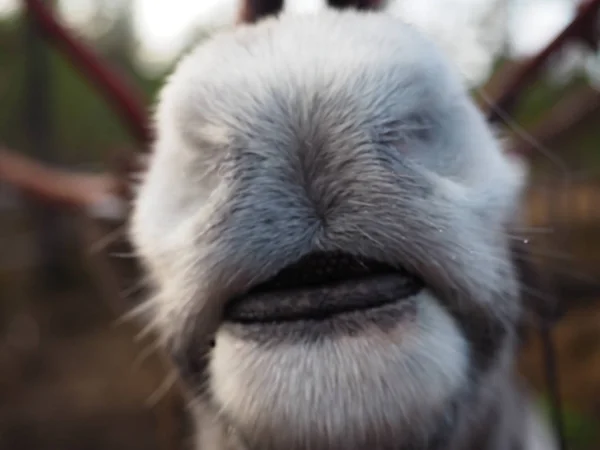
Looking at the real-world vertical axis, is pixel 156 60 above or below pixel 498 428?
above

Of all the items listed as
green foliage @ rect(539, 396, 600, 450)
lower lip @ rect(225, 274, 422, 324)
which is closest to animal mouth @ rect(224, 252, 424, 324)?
lower lip @ rect(225, 274, 422, 324)

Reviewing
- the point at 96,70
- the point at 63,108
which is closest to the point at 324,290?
the point at 96,70

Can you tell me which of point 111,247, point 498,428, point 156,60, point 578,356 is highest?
point 156,60

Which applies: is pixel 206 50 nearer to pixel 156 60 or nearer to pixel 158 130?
pixel 158 130

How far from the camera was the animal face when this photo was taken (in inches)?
17.1

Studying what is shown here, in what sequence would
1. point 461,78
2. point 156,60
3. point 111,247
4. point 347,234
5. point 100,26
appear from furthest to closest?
1. point 156,60
2. point 100,26
3. point 111,247
4. point 461,78
5. point 347,234

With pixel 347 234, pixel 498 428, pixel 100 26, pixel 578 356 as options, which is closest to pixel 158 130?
pixel 347 234

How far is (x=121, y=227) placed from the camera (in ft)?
2.77

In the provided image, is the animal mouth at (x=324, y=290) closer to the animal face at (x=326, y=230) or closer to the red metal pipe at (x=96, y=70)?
the animal face at (x=326, y=230)

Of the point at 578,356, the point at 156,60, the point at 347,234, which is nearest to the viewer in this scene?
the point at 347,234

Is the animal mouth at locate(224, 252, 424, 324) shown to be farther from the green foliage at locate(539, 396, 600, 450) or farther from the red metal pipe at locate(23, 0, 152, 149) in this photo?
the green foliage at locate(539, 396, 600, 450)

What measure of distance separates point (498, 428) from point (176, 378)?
0.30 meters

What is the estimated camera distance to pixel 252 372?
45 cm

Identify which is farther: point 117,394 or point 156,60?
point 156,60
